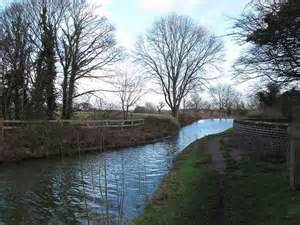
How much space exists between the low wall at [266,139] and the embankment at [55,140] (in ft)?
23.6

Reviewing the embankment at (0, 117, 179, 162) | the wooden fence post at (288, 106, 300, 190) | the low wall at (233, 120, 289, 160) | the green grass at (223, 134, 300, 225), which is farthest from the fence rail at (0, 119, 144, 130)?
the wooden fence post at (288, 106, 300, 190)

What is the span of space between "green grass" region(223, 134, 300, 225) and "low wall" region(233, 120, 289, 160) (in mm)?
2190

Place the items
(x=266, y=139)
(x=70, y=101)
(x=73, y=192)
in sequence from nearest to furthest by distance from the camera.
Answer: (x=73, y=192) → (x=266, y=139) → (x=70, y=101)

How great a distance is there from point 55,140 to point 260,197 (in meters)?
16.7

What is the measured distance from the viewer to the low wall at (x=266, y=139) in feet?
49.5

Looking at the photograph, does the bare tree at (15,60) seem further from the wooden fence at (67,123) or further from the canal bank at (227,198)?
the canal bank at (227,198)

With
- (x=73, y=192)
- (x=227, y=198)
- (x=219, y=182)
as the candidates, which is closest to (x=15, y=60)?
(x=73, y=192)

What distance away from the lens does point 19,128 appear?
2267 centimetres

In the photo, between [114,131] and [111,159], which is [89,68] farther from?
[111,159]

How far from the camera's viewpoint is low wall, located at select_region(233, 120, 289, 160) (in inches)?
594

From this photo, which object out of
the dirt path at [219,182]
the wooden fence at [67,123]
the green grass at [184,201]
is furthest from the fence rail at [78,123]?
the green grass at [184,201]

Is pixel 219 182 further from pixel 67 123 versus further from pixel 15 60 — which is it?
pixel 15 60

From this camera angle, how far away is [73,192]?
39.2 feet

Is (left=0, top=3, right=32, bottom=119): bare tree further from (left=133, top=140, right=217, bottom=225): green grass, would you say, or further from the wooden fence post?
the wooden fence post
